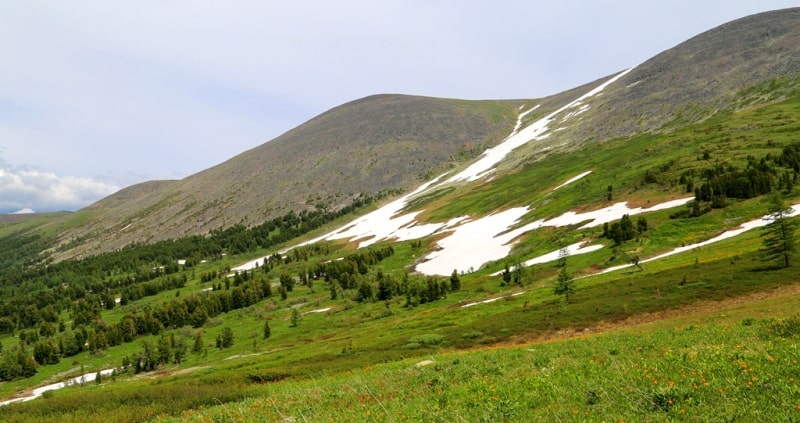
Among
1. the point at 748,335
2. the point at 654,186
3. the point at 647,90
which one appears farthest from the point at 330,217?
the point at 748,335

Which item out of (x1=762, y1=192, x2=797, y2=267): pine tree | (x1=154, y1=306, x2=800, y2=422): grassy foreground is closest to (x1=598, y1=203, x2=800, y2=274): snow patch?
(x1=762, y1=192, x2=797, y2=267): pine tree

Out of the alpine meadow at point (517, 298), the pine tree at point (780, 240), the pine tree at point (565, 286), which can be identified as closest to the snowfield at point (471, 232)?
the alpine meadow at point (517, 298)

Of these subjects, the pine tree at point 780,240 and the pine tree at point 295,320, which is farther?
the pine tree at point 295,320

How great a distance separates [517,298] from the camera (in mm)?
49500

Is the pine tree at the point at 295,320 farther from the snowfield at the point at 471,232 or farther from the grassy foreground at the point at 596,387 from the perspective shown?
the grassy foreground at the point at 596,387

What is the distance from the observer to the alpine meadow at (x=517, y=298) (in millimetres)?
14422

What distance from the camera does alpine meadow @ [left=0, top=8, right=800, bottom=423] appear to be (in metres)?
14.4

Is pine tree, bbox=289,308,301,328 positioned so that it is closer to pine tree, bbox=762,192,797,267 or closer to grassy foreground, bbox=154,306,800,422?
grassy foreground, bbox=154,306,800,422

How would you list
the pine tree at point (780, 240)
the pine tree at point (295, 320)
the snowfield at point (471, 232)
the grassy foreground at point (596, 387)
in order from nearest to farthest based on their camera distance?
the grassy foreground at point (596, 387) < the pine tree at point (780, 240) < the snowfield at point (471, 232) < the pine tree at point (295, 320)

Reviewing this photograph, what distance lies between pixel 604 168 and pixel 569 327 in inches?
2896

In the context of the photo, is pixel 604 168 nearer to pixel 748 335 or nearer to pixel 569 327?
pixel 569 327

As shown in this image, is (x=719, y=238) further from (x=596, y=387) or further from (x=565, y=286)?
(x=596, y=387)

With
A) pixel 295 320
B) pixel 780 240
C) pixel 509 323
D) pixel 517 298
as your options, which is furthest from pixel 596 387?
pixel 295 320

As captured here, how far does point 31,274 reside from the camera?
191625 millimetres
